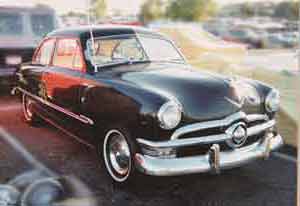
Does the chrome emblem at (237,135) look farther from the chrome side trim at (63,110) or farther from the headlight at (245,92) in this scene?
the chrome side trim at (63,110)

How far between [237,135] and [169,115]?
572mm

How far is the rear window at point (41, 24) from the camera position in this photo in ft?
13.0

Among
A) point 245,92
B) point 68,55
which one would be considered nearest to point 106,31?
point 68,55

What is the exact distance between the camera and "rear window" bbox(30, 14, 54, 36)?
13.0 feet

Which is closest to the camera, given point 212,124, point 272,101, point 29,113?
point 212,124

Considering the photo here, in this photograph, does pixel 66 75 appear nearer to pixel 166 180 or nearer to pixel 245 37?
pixel 166 180

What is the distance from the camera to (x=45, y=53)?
430cm

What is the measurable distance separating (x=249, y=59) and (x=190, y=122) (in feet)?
4.74

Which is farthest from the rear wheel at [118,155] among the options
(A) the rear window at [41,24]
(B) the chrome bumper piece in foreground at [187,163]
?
(A) the rear window at [41,24]

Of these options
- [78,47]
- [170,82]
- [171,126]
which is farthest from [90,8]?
[171,126]

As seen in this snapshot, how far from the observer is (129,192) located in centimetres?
315

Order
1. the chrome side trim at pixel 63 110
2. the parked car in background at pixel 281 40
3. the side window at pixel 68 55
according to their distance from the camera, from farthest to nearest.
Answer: the side window at pixel 68 55 → the parked car in background at pixel 281 40 → the chrome side trim at pixel 63 110

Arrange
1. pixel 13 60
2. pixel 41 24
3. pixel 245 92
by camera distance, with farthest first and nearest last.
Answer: pixel 13 60, pixel 41 24, pixel 245 92

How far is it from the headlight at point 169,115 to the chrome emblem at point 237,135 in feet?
1.37
